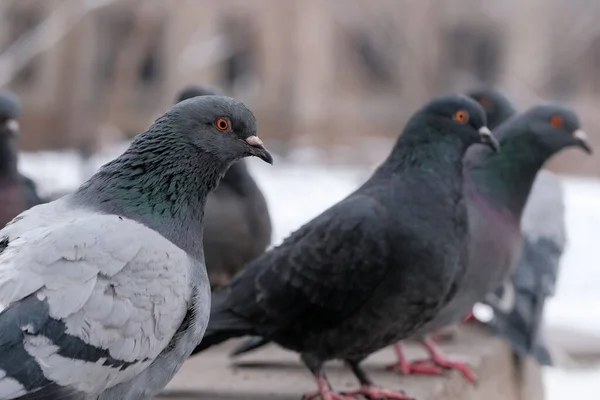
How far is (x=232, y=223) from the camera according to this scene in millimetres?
5055

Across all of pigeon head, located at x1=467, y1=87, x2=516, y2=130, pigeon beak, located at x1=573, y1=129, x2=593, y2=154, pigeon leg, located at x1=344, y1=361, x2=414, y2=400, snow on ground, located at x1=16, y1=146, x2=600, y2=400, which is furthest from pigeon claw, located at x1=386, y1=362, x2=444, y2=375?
snow on ground, located at x1=16, y1=146, x2=600, y2=400

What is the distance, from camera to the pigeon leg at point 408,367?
4.45 metres

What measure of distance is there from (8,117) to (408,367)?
2414 millimetres

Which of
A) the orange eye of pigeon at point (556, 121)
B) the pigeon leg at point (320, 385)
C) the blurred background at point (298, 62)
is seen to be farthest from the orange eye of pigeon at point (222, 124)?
the blurred background at point (298, 62)

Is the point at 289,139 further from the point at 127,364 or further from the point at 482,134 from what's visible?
the point at 127,364

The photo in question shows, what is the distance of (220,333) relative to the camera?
377cm

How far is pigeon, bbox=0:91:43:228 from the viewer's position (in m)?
4.77

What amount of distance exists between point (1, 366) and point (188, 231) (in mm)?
710

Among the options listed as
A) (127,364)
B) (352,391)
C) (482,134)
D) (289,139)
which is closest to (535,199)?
(482,134)

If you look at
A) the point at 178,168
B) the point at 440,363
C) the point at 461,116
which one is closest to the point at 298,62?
the point at 440,363

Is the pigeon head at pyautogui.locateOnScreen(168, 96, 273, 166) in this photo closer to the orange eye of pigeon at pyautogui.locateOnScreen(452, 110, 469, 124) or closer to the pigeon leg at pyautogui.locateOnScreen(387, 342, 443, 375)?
the orange eye of pigeon at pyautogui.locateOnScreen(452, 110, 469, 124)

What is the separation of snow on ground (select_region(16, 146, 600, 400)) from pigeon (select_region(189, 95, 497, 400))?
361 cm

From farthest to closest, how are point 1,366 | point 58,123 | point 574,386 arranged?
point 58,123, point 574,386, point 1,366

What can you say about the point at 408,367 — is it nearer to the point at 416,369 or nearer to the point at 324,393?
the point at 416,369
